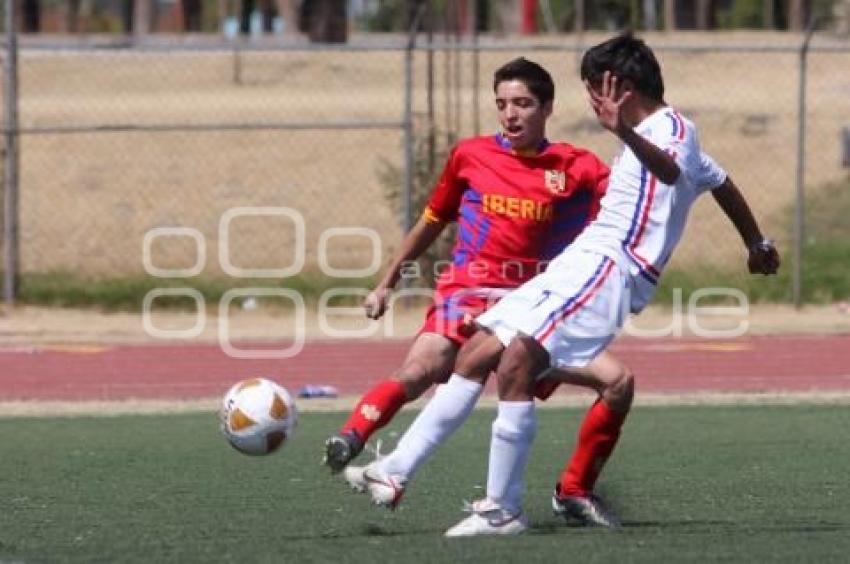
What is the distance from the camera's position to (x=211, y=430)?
12.4 meters

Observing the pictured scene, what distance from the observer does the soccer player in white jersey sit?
7.73 m

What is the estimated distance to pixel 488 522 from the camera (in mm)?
7812

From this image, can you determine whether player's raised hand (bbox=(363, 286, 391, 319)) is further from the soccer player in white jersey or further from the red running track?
the red running track

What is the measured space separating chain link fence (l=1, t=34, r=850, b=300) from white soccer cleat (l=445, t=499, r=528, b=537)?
12.3m

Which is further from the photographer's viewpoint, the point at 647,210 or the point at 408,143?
the point at 408,143

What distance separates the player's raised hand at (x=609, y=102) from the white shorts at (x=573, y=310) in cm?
57

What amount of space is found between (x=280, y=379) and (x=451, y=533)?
27.0 ft

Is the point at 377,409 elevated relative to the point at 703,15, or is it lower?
lower

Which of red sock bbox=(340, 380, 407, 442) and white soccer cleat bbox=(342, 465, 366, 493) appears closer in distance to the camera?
white soccer cleat bbox=(342, 465, 366, 493)

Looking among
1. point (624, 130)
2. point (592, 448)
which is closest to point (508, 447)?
point (592, 448)

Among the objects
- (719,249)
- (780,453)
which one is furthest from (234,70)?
(780,453)

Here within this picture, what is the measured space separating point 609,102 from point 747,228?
106 cm

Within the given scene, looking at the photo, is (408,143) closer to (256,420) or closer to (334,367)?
(334,367)

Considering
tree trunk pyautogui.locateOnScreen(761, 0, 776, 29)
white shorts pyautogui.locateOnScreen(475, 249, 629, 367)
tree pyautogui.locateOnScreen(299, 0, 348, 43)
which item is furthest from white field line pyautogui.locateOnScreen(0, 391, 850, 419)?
tree trunk pyautogui.locateOnScreen(761, 0, 776, 29)
